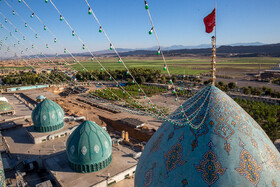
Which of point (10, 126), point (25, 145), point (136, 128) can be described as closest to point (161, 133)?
point (25, 145)

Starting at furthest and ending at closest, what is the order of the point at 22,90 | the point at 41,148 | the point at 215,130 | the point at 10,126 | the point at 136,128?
the point at 22,90 < the point at 136,128 < the point at 10,126 < the point at 41,148 < the point at 215,130

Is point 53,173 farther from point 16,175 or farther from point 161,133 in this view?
point 161,133

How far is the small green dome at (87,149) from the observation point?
12.9 metres

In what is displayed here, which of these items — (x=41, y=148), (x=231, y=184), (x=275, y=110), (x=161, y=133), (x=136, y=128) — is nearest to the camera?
(x=231, y=184)

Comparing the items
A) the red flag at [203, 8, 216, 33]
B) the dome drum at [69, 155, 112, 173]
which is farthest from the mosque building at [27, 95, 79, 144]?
the red flag at [203, 8, 216, 33]

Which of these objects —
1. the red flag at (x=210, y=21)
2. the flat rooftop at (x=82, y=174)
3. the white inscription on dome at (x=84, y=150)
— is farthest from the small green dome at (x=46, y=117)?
the red flag at (x=210, y=21)

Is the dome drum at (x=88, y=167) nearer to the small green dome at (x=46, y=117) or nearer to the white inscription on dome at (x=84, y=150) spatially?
the white inscription on dome at (x=84, y=150)

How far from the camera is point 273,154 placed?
6754 mm

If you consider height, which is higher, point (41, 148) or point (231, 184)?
point (231, 184)

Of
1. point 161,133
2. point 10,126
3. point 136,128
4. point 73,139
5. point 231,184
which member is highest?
point 161,133

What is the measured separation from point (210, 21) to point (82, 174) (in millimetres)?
11879

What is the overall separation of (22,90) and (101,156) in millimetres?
47762

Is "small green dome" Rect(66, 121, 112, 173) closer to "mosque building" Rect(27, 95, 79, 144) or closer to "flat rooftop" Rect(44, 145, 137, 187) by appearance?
"flat rooftop" Rect(44, 145, 137, 187)

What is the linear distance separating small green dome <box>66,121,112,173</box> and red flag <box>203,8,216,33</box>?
32.1ft
